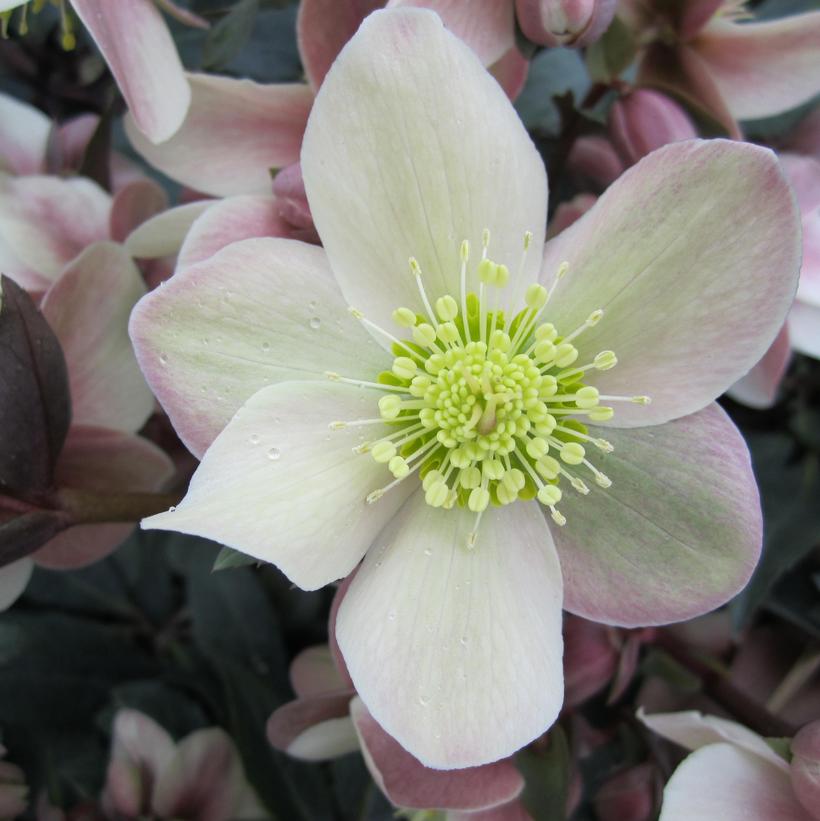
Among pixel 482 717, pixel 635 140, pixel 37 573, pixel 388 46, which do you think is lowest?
pixel 37 573

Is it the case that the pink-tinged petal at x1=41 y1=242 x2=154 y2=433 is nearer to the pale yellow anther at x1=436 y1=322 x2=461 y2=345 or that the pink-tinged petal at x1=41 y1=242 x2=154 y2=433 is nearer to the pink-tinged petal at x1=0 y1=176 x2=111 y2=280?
the pink-tinged petal at x1=0 y1=176 x2=111 y2=280

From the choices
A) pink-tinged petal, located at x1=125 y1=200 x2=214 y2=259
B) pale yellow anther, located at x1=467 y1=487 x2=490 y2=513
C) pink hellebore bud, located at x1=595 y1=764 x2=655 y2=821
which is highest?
pink-tinged petal, located at x1=125 y1=200 x2=214 y2=259

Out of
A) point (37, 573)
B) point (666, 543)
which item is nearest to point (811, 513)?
point (666, 543)

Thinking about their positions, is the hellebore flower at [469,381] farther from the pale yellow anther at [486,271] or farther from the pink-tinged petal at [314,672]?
the pink-tinged petal at [314,672]

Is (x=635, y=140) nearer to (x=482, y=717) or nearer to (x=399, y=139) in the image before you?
(x=399, y=139)

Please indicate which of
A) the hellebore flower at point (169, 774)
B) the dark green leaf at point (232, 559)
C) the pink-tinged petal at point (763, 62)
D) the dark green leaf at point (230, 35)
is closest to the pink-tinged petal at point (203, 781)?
the hellebore flower at point (169, 774)

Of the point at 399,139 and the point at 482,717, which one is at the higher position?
the point at 399,139

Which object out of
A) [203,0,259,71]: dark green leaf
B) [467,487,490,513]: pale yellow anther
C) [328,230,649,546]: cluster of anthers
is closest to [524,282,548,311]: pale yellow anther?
[328,230,649,546]: cluster of anthers
